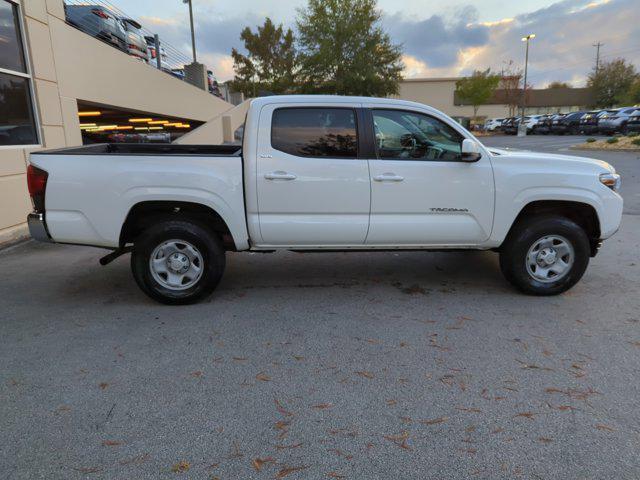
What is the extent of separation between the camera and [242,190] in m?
4.38

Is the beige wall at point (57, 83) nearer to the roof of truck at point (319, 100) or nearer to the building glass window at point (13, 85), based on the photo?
the building glass window at point (13, 85)

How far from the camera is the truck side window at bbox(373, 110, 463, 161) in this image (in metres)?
4.57

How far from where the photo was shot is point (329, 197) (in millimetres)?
4465

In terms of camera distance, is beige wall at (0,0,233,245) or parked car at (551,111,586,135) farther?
parked car at (551,111,586,135)

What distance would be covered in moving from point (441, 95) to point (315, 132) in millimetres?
67677

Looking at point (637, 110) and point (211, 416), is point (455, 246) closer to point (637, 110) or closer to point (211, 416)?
point (211, 416)

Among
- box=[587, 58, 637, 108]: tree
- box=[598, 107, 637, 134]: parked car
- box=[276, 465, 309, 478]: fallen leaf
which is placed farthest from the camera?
box=[587, 58, 637, 108]: tree

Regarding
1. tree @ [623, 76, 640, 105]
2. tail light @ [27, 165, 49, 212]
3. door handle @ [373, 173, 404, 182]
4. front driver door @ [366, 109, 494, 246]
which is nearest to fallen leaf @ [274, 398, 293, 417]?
front driver door @ [366, 109, 494, 246]

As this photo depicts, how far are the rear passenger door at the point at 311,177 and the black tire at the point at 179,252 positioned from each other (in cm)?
51

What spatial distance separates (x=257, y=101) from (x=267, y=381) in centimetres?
274

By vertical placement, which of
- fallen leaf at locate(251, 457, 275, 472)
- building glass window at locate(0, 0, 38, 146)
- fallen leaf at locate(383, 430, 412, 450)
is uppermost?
building glass window at locate(0, 0, 38, 146)

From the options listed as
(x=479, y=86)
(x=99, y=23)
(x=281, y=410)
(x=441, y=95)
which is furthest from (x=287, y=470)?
(x=441, y=95)

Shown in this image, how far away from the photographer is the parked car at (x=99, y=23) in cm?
964

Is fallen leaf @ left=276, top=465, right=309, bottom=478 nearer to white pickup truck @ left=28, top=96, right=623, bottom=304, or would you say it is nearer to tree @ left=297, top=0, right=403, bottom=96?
white pickup truck @ left=28, top=96, right=623, bottom=304
